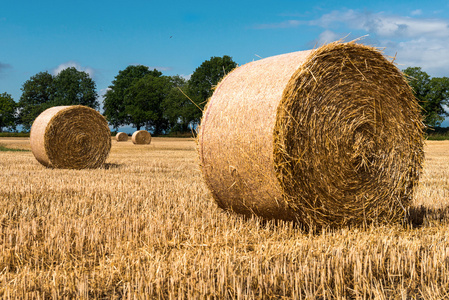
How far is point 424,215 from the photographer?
597 centimetres

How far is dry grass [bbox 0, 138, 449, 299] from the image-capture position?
3189 millimetres

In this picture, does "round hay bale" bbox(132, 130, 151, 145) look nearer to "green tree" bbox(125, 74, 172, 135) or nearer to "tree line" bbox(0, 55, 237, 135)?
"tree line" bbox(0, 55, 237, 135)

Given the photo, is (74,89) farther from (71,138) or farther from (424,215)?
(424,215)

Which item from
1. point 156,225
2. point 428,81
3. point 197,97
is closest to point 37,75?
point 197,97

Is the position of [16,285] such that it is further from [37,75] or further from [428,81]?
[37,75]

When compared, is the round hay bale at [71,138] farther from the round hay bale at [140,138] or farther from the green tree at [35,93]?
the green tree at [35,93]

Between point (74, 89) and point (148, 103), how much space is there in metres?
15.2

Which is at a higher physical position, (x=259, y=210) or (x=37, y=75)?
A: (x=37, y=75)

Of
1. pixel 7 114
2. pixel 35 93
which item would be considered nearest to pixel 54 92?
pixel 35 93

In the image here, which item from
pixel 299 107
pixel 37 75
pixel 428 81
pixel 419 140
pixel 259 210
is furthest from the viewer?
pixel 37 75

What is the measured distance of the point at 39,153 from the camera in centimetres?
1220

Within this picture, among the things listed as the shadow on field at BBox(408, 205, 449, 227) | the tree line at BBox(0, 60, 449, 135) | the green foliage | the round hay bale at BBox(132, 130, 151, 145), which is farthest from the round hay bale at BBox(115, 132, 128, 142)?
the shadow on field at BBox(408, 205, 449, 227)

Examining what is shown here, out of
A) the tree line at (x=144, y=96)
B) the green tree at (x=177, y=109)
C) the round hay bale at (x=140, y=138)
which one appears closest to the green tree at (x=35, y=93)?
the tree line at (x=144, y=96)

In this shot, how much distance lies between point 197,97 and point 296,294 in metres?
55.6
